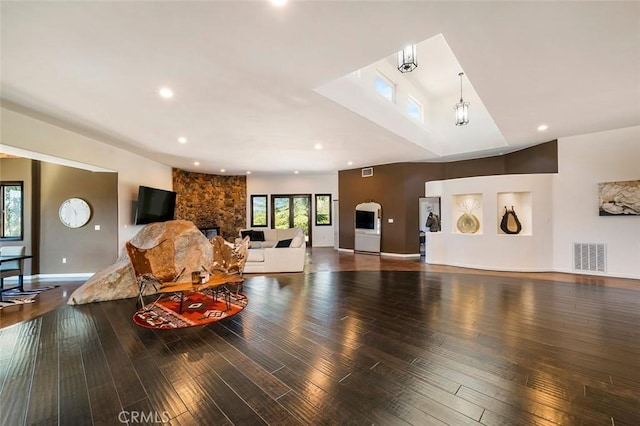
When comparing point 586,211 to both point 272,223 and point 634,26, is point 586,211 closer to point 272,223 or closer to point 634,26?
point 634,26

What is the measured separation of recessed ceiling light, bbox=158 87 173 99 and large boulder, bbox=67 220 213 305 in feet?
8.98

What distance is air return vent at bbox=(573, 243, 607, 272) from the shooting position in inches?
223

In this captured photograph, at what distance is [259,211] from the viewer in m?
11.7

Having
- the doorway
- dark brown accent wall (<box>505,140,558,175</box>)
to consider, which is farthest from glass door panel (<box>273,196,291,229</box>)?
dark brown accent wall (<box>505,140,558,175</box>)

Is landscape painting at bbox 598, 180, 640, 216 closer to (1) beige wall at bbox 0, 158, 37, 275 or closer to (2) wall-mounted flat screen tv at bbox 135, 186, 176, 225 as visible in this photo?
(2) wall-mounted flat screen tv at bbox 135, 186, 176, 225

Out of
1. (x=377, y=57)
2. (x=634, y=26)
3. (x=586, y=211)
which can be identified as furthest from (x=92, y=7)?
(x=586, y=211)

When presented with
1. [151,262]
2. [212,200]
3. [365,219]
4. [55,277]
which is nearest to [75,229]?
[55,277]

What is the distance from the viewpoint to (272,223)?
11617 millimetres

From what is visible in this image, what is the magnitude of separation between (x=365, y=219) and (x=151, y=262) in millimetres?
6853

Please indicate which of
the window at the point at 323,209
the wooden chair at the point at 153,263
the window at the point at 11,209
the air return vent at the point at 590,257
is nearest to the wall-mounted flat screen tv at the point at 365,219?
the window at the point at 323,209

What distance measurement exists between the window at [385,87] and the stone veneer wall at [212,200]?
293 inches

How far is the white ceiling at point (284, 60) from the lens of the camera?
86.1 inches

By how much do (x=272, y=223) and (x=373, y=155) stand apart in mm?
5872

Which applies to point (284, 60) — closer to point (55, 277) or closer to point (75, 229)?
point (75, 229)
